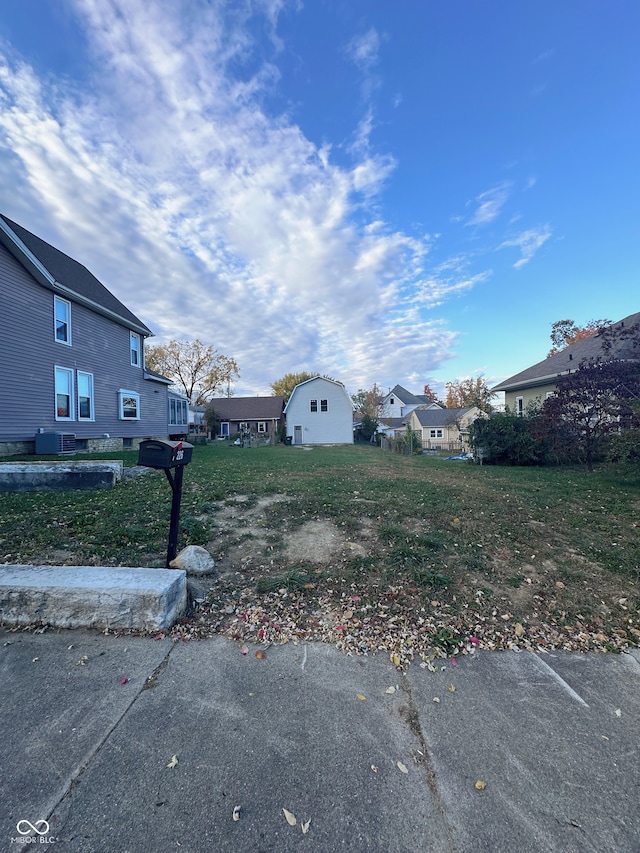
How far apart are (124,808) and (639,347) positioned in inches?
488

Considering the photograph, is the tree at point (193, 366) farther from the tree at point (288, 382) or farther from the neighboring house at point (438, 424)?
the neighboring house at point (438, 424)

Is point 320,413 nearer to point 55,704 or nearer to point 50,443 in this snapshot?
point 50,443

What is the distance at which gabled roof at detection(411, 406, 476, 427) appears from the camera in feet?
121

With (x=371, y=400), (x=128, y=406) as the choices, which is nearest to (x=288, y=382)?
(x=371, y=400)

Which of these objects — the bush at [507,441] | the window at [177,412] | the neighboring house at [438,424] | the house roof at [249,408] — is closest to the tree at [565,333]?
the neighboring house at [438,424]

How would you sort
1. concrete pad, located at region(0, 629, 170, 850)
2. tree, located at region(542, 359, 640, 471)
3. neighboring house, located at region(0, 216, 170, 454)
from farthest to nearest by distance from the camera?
neighboring house, located at region(0, 216, 170, 454), tree, located at region(542, 359, 640, 471), concrete pad, located at region(0, 629, 170, 850)

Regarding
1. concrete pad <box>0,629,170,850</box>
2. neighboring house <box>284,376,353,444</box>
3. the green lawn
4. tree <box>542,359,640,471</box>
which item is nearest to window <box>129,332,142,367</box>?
the green lawn

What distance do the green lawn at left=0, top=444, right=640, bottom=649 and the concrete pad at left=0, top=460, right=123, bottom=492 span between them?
0.38 meters

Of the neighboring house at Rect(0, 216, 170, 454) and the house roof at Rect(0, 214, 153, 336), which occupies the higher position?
the house roof at Rect(0, 214, 153, 336)

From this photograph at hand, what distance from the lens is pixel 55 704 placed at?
1.87 meters

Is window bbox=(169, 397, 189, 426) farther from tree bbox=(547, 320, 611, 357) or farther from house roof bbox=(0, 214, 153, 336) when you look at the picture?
tree bbox=(547, 320, 611, 357)

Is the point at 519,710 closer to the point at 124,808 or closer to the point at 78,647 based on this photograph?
the point at 124,808

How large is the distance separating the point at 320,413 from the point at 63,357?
18989 mm

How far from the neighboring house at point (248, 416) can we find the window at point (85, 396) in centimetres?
1969
